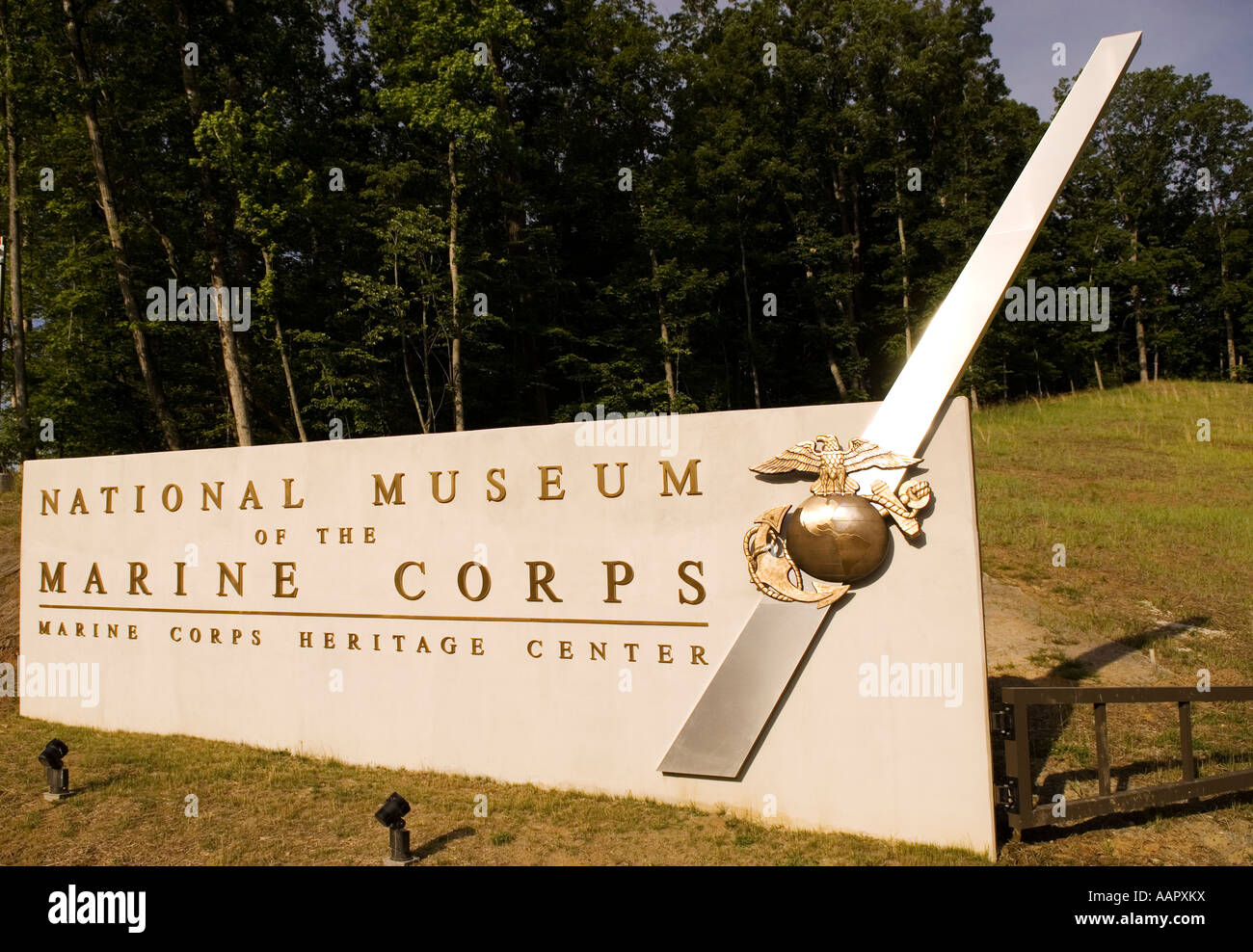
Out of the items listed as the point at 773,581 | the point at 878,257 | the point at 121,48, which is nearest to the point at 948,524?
the point at 773,581

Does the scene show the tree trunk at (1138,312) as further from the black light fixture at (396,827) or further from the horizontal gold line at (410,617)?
the black light fixture at (396,827)

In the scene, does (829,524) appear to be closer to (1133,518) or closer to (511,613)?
(511,613)

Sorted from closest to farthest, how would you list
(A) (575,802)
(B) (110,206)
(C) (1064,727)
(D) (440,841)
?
1. (D) (440,841)
2. (A) (575,802)
3. (C) (1064,727)
4. (B) (110,206)

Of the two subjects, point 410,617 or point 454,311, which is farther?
point 454,311

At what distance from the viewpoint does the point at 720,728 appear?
5840mm

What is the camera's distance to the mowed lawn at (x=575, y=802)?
5383 millimetres

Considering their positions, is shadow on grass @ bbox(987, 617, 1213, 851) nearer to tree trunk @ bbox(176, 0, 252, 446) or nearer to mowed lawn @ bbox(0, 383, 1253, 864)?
mowed lawn @ bbox(0, 383, 1253, 864)

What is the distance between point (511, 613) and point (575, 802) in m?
1.51

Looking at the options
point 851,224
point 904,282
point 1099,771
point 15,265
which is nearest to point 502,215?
point 15,265

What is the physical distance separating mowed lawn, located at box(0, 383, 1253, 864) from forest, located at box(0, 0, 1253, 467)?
29.2 ft

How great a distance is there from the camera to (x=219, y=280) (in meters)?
16.9

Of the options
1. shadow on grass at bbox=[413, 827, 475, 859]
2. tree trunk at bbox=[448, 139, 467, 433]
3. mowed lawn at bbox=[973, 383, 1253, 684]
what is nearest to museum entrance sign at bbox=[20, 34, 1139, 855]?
shadow on grass at bbox=[413, 827, 475, 859]

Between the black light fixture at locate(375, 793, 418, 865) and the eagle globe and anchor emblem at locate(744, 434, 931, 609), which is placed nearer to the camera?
the black light fixture at locate(375, 793, 418, 865)

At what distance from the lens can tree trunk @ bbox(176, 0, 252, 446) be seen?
54.1 ft
